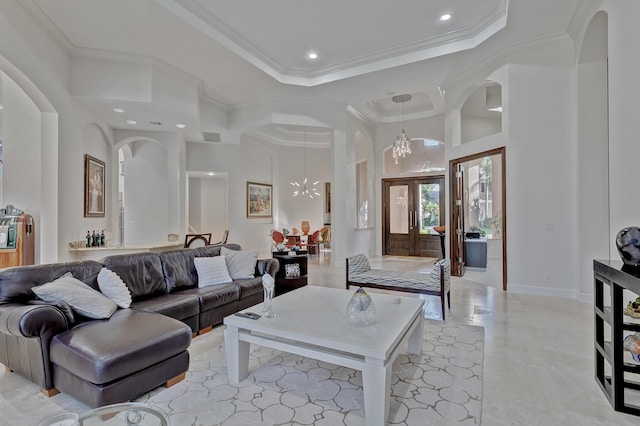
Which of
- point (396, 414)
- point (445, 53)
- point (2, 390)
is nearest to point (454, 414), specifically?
point (396, 414)

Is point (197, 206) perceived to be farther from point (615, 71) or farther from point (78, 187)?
point (615, 71)

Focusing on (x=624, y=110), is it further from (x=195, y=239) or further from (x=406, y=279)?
(x=195, y=239)

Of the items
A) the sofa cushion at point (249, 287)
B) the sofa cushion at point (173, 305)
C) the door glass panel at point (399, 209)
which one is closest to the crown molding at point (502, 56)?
the door glass panel at point (399, 209)

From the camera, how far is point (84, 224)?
230 inches

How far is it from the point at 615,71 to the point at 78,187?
23.5ft

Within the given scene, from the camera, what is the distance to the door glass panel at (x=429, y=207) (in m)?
9.31

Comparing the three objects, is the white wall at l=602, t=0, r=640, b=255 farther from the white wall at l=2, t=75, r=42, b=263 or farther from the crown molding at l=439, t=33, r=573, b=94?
the white wall at l=2, t=75, r=42, b=263

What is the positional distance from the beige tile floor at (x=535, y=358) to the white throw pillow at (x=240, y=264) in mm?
2361

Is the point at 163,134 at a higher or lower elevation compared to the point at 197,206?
higher

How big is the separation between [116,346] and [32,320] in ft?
2.04

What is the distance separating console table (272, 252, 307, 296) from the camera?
4.79 m

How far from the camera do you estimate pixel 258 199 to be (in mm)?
10023

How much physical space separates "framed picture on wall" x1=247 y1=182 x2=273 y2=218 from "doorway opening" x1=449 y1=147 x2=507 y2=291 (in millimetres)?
5687

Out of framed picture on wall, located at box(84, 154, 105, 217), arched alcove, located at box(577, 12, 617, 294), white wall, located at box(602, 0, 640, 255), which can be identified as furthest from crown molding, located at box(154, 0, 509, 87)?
framed picture on wall, located at box(84, 154, 105, 217)
